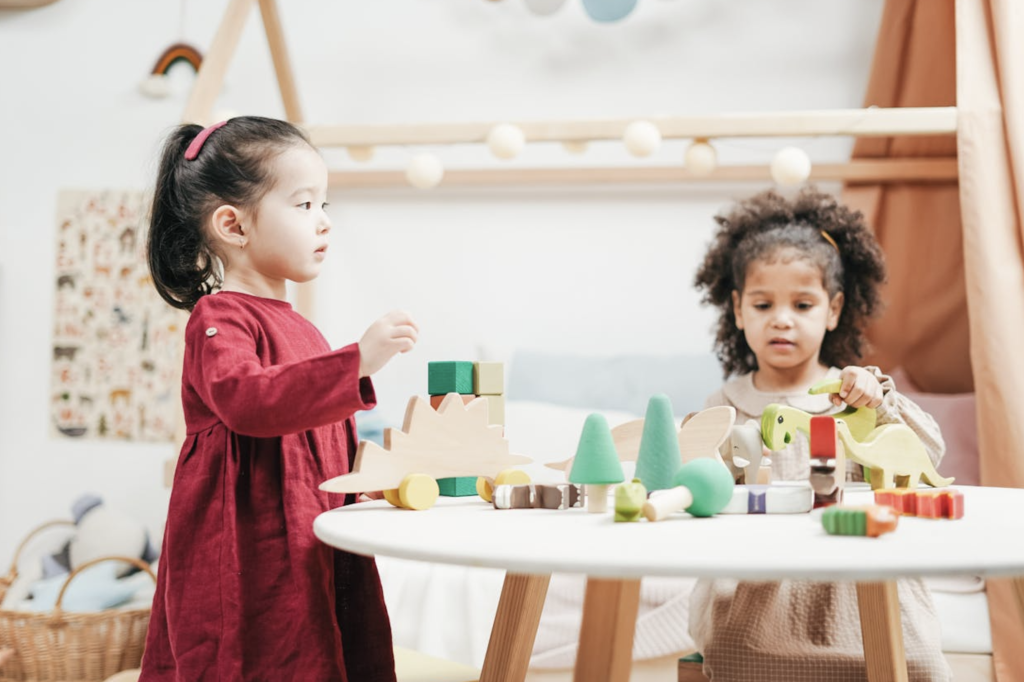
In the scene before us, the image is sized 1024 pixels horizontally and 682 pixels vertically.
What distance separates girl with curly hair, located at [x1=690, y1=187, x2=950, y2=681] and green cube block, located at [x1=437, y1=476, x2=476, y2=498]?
15.3 inches

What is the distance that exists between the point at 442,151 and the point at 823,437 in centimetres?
175

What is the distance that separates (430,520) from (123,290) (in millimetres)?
2014

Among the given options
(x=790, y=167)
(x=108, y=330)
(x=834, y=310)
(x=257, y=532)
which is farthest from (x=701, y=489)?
(x=108, y=330)

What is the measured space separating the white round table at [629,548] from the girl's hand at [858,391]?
12 centimetres

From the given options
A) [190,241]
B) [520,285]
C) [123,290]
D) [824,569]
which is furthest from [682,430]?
[123,290]

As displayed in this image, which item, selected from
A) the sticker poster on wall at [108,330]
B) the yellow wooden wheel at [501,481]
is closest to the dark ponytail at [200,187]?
the yellow wooden wheel at [501,481]

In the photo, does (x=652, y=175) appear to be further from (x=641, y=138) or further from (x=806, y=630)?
(x=806, y=630)

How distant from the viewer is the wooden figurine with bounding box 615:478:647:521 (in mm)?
711

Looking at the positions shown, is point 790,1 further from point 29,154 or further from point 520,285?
point 29,154

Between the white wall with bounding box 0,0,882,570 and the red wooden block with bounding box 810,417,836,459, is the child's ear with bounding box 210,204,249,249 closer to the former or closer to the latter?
the red wooden block with bounding box 810,417,836,459

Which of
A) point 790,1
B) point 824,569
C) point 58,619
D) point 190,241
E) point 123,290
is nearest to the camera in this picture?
point 824,569

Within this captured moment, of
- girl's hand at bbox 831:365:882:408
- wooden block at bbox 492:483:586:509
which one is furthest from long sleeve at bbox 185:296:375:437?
girl's hand at bbox 831:365:882:408

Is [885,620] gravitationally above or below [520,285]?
below

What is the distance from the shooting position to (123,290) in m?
2.50
